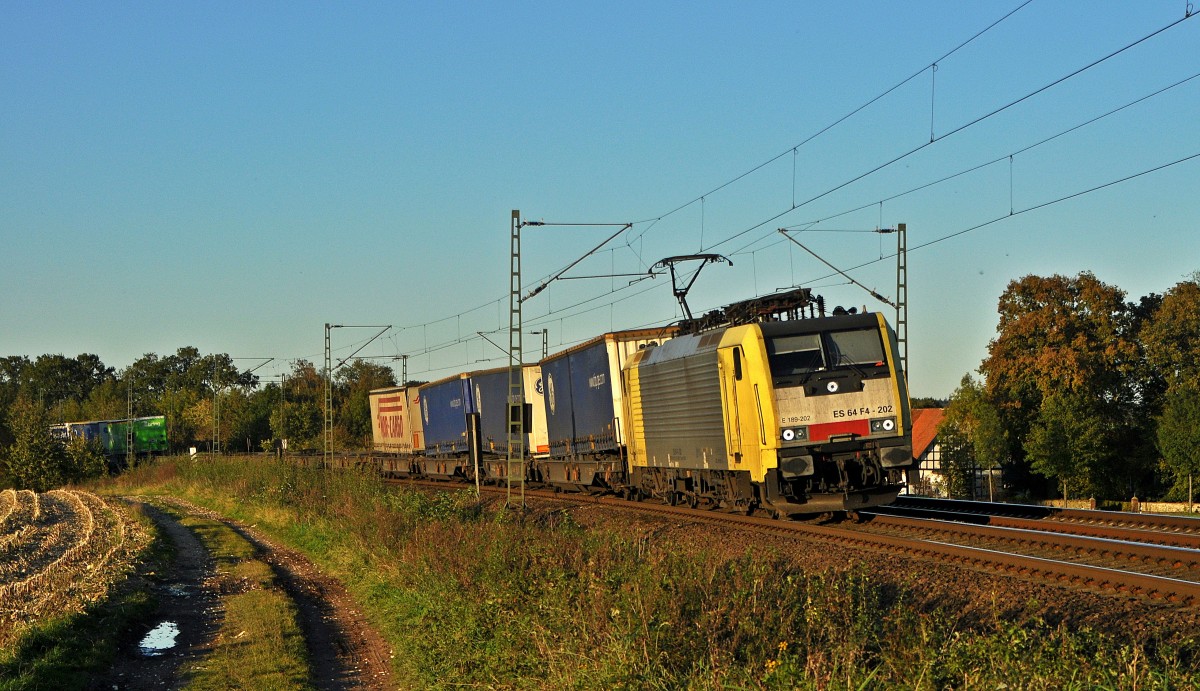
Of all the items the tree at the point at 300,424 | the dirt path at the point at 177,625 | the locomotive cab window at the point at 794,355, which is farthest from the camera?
the tree at the point at 300,424

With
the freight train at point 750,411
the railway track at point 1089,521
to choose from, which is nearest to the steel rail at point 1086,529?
the railway track at point 1089,521

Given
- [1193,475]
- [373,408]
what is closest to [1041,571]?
[1193,475]

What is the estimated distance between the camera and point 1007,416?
5603 cm

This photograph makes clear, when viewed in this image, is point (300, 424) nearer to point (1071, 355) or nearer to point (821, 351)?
point (1071, 355)

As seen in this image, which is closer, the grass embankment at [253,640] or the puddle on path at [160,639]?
the grass embankment at [253,640]

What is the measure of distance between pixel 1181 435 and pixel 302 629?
43.2 m

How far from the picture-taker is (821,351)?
17703mm

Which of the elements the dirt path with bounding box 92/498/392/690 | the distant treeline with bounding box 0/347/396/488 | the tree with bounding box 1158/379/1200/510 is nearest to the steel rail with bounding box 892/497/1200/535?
the dirt path with bounding box 92/498/392/690

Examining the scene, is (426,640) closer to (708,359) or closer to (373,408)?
(708,359)

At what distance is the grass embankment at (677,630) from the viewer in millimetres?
6566

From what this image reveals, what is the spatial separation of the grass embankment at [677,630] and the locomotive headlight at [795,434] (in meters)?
4.07

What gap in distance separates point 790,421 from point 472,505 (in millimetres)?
7713

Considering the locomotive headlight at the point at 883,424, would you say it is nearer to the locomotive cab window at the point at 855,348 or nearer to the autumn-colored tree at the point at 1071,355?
the locomotive cab window at the point at 855,348

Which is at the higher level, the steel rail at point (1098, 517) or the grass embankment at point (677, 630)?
the grass embankment at point (677, 630)
